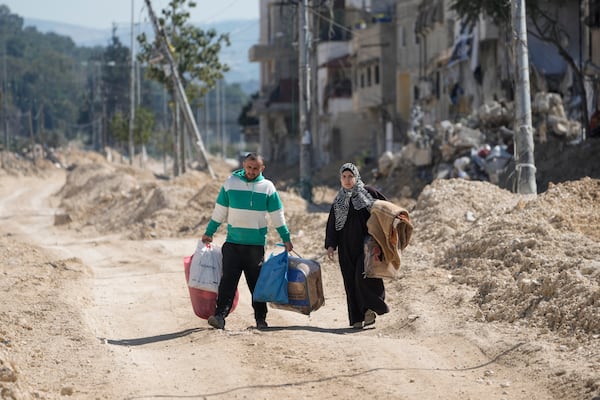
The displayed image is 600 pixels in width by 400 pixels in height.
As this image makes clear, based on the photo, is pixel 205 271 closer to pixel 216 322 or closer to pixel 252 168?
pixel 216 322

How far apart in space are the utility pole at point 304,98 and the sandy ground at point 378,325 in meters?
10.00

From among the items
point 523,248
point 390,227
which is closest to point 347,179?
point 390,227

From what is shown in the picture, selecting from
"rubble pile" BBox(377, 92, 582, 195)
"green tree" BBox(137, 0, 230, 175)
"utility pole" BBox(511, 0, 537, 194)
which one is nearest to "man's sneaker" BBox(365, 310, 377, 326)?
"utility pole" BBox(511, 0, 537, 194)

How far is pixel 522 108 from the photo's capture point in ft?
59.2

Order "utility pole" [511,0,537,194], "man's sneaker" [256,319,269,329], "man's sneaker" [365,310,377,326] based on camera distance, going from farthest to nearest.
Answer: "utility pole" [511,0,537,194] < "man's sneaker" [365,310,377,326] < "man's sneaker" [256,319,269,329]

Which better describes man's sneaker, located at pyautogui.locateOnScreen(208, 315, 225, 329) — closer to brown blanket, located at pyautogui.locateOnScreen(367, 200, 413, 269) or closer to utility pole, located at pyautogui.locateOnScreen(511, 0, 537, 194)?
brown blanket, located at pyautogui.locateOnScreen(367, 200, 413, 269)

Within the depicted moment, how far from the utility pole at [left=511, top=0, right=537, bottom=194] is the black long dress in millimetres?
7151

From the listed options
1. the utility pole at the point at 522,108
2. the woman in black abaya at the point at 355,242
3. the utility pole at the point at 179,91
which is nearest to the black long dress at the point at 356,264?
the woman in black abaya at the point at 355,242

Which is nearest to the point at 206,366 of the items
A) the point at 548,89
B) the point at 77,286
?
the point at 77,286

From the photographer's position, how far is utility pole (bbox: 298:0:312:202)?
1140 inches

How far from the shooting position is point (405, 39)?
5491 cm

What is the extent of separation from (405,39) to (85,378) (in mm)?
47343

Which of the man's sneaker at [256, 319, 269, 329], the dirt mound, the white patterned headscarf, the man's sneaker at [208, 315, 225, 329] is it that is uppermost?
the white patterned headscarf

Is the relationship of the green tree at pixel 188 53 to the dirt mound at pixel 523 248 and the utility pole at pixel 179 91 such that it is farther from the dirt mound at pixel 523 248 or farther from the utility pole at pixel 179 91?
the dirt mound at pixel 523 248
